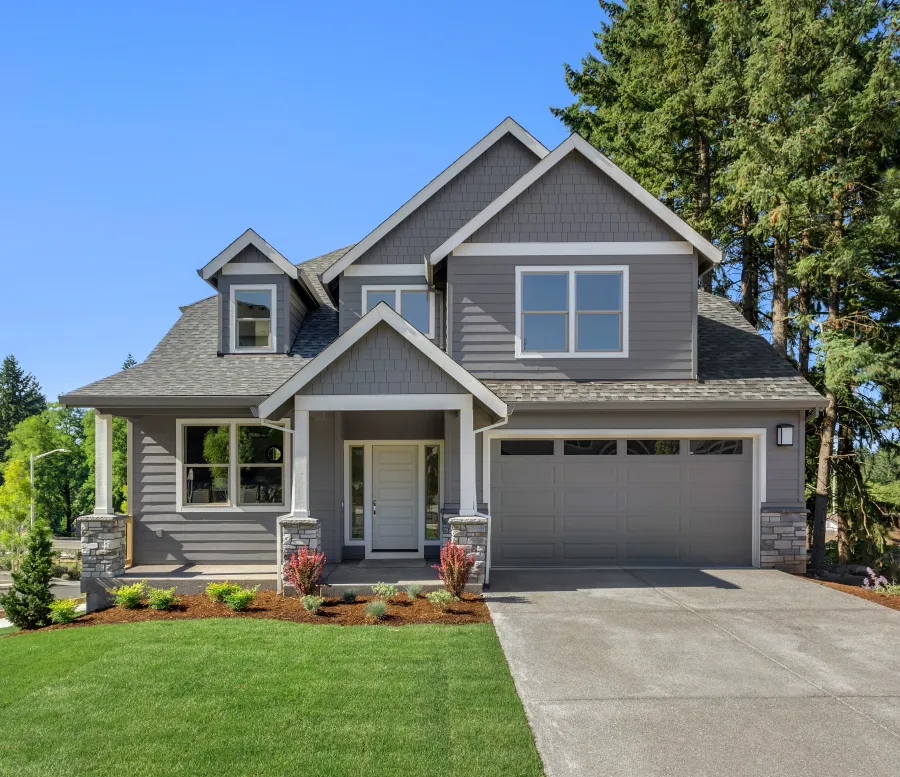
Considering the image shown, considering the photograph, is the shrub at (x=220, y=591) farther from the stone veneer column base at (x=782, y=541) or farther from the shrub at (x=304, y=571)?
the stone veneer column base at (x=782, y=541)

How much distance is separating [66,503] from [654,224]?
164ft

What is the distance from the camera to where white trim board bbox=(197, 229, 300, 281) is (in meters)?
11.7

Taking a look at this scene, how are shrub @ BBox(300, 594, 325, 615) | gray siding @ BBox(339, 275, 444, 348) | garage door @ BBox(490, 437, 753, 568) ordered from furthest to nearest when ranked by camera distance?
gray siding @ BBox(339, 275, 444, 348)
garage door @ BBox(490, 437, 753, 568)
shrub @ BBox(300, 594, 325, 615)

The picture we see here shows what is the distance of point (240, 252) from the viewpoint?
1177cm

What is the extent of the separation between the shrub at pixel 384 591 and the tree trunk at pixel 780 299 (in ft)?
35.8

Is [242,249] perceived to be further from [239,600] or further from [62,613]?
[62,613]

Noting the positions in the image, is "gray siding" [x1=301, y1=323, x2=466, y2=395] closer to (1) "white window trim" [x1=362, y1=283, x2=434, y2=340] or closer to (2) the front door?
(2) the front door

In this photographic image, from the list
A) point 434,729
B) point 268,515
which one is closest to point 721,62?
point 268,515

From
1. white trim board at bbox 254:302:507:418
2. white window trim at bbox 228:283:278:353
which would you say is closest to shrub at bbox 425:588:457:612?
white trim board at bbox 254:302:507:418

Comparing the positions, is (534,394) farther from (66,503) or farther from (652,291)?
(66,503)

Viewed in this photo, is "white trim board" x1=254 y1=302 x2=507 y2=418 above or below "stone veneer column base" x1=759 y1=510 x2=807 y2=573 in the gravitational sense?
above

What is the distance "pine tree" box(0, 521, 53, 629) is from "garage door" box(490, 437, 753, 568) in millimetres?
6868

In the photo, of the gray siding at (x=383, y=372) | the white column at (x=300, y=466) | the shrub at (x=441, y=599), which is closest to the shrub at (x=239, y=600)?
the white column at (x=300, y=466)

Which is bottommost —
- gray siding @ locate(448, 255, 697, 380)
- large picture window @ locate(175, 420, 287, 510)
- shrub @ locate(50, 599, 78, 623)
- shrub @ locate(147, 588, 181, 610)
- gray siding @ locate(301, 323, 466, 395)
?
shrub @ locate(50, 599, 78, 623)
